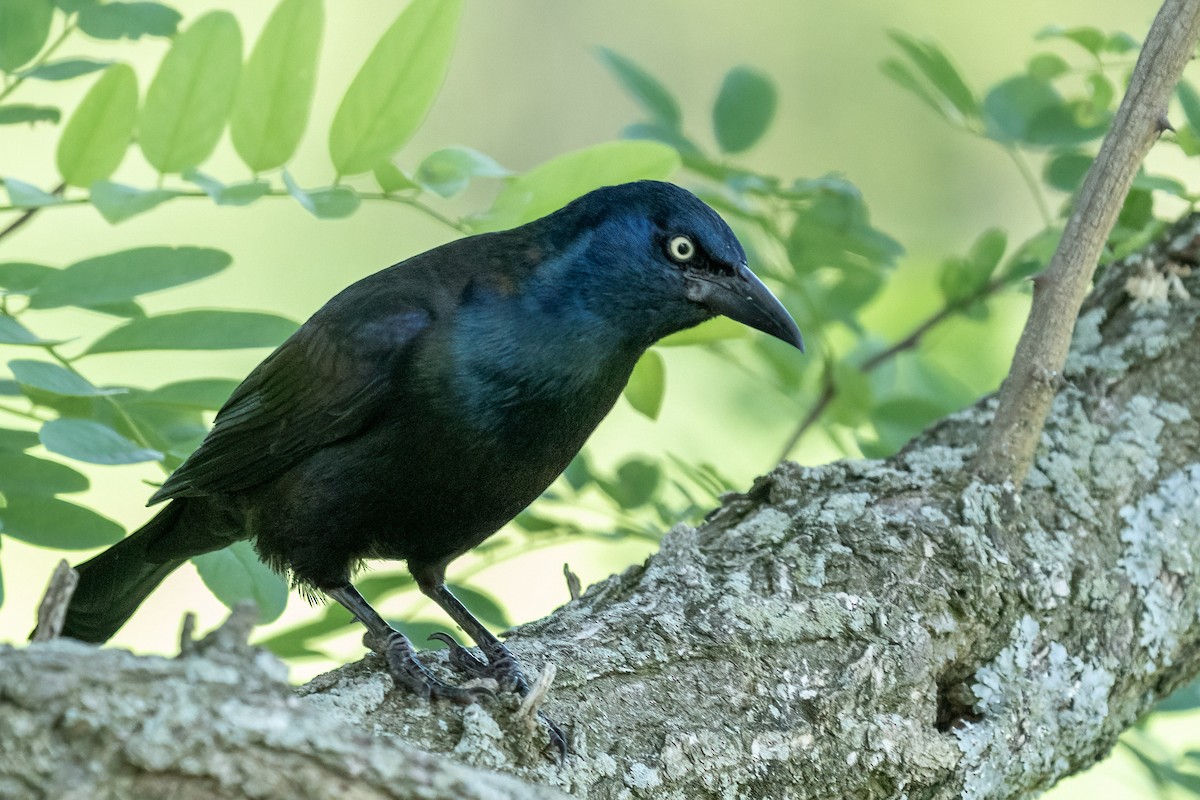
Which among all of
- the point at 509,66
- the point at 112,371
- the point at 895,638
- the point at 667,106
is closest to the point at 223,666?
the point at 895,638

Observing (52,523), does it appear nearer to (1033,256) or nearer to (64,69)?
(64,69)

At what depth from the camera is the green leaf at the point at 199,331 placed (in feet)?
8.91

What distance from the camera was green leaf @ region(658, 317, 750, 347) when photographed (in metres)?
3.05

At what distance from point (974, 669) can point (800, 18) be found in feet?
25.4

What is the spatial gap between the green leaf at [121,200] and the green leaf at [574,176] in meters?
0.70

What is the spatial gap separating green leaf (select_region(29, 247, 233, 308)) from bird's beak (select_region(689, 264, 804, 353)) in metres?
1.03

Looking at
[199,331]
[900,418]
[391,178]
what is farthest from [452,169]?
[900,418]

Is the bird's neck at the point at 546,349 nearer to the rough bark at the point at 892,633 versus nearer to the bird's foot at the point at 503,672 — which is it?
the rough bark at the point at 892,633

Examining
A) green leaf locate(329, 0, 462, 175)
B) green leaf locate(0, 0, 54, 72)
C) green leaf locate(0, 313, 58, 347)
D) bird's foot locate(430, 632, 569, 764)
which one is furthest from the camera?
green leaf locate(0, 0, 54, 72)

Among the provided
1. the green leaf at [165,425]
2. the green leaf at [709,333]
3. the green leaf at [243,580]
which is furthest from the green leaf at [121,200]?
the green leaf at [709,333]

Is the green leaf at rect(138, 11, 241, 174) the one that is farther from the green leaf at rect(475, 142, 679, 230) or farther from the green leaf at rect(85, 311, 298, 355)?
the green leaf at rect(475, 142, 679, 230)

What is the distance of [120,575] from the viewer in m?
3.31

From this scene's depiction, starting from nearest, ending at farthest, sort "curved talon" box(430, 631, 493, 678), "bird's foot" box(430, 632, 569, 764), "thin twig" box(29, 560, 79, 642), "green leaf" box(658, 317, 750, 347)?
"thin twig" box(29, 560, 79, 642)
"bird's foot" box(430, 632, 569, 764)
"curved talon" box(430, 631, 493, 678)
"green leaf" box(658, 317, 750, 347)

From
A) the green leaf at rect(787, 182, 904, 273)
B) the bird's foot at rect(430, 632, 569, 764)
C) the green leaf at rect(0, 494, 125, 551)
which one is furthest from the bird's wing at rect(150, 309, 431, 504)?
the green leaf at rect(787, 182, 904, 273)
